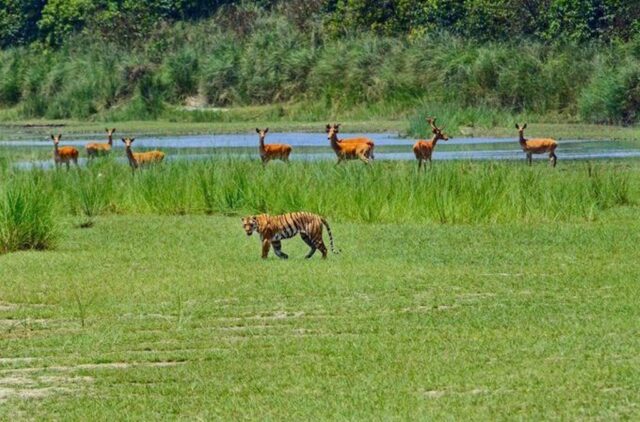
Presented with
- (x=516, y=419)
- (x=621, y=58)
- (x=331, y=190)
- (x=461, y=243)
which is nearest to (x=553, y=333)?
(x=516, y=419)

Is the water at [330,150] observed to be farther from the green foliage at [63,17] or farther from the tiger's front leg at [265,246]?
the green foliage at [63,17]

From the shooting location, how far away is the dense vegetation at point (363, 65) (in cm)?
3675

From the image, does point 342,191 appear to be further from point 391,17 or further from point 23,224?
point 391,17

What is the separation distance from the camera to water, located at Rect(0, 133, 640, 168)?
27.6 meters

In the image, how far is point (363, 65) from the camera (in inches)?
1617

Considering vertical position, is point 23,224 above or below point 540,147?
above

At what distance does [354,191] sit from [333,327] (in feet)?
25.3

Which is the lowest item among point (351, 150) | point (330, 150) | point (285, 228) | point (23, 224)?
point (330, 150)

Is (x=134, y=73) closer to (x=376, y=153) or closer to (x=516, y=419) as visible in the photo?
(x=376, y=153)

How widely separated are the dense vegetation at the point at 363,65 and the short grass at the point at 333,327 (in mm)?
19961

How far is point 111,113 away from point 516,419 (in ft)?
121

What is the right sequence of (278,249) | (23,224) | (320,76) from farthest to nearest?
(320,76), (23,224), (278,249)

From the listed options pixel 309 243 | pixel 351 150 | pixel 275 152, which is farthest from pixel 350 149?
pixel 309 243

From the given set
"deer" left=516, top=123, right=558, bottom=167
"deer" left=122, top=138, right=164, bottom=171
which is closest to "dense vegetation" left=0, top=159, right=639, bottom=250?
"deer" left=122, top=138, right=164, bottom=171
